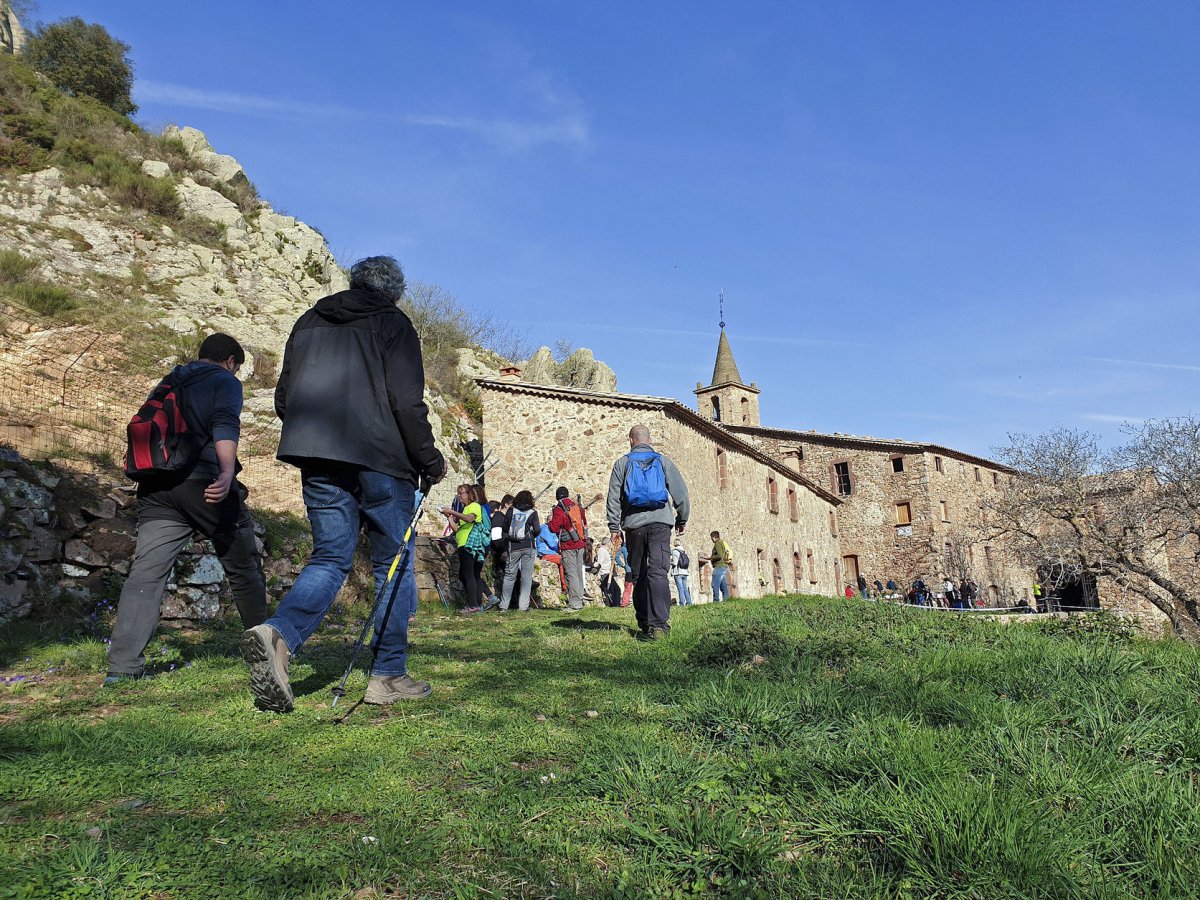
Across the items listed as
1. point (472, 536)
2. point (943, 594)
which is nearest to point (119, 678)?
point (472, 536)

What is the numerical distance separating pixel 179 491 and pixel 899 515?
40.2m

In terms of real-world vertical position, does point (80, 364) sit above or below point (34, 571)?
above

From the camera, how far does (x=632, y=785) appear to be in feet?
7.62

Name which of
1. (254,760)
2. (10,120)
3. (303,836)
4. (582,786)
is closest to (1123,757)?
(582,786)

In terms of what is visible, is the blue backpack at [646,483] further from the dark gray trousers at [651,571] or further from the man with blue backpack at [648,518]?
the dark gray trousers at [651,571]

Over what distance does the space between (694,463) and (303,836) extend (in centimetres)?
2129

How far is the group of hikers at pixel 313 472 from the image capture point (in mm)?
3369

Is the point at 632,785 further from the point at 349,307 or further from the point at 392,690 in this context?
the point at 349,307

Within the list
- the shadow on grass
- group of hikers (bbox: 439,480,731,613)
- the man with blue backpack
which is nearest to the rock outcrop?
group of hikers (bbox: 439,480,731,613)

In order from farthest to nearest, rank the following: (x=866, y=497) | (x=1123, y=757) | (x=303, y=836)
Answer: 1. (x=866, y=497)
2. (x=1123, y=757)
3. (x=303, y=836)

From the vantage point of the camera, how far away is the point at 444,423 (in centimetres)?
2184

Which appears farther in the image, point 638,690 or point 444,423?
point 444,423

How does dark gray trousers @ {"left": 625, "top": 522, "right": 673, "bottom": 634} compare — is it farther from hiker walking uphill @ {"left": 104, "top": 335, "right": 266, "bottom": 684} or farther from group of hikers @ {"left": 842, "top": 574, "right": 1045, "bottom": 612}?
group of hikers @ {"left": 842, "top": 574, "right": 1045, "bottom": 612}

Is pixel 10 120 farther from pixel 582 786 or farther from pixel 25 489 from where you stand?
pixel 582 786
